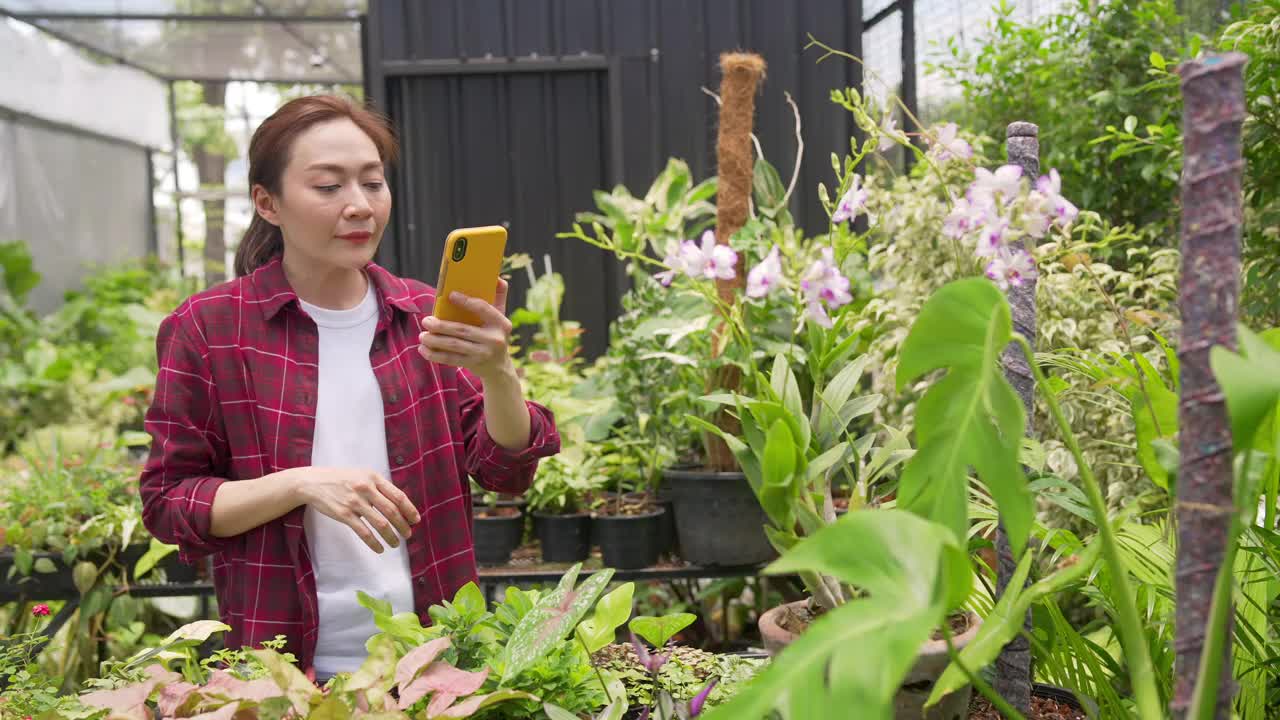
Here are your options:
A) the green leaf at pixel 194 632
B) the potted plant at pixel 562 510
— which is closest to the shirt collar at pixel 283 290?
the green leaf at pixel 194 632

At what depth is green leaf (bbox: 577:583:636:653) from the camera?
1.02m

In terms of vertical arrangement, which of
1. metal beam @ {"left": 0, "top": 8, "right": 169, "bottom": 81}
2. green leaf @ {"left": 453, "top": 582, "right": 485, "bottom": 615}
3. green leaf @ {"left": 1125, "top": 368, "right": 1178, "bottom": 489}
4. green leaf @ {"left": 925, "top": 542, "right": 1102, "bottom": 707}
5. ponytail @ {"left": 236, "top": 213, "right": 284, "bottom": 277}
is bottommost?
green leaf @ {"left": 453, "top": 582, "right": 485, "bottom": 615}

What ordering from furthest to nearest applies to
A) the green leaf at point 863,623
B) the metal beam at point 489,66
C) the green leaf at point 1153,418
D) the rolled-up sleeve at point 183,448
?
the metal beam at point 489,66
the rolled-up sleeve at point 183,448
the green leaf at point 1153,418
the green leaf at point 863,623

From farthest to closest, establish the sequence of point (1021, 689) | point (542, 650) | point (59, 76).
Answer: point (59, 76), point (1021, 689), point (542, 650)

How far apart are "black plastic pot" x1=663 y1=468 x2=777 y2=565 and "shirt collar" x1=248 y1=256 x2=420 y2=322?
3.29ft

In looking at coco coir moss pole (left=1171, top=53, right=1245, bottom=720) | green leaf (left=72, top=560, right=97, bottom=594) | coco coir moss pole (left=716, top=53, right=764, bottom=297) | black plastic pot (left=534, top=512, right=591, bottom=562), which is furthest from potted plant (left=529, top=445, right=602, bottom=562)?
coco coir moss pole (left=1171, top=53, right=1245, bottom=720)

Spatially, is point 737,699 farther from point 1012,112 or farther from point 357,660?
point 1012,112

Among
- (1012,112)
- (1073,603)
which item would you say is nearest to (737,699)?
(1073,603)

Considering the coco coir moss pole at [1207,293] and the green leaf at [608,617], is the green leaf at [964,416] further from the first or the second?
the green leaf at [608,617]

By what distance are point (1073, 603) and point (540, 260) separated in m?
2.92

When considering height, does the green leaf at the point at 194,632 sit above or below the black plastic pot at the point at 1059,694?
above

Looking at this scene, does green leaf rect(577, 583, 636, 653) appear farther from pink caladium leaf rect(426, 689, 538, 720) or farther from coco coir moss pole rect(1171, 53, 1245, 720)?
coco coir moss pole rect(1171, 53, 1245, 720)

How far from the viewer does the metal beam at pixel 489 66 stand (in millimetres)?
4508

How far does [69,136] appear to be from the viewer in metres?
6.26
